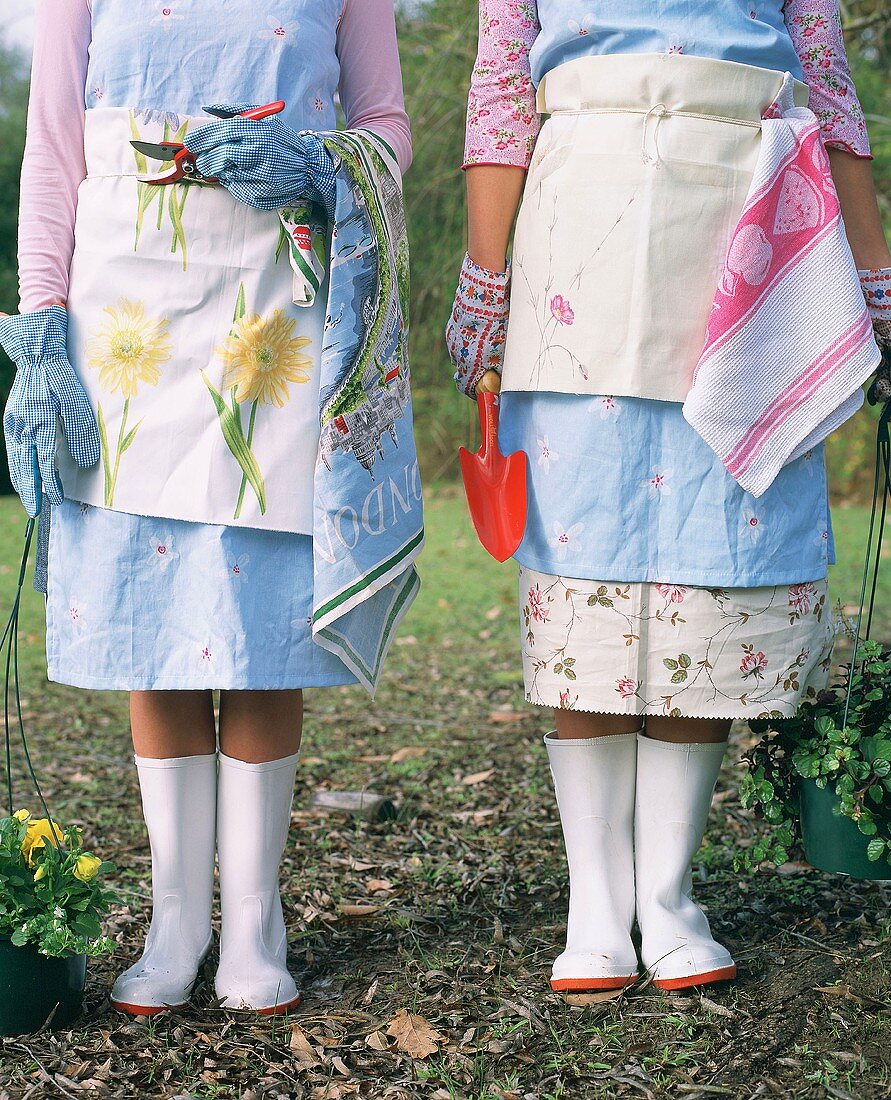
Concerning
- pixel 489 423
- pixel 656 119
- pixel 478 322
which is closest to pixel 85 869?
pixel 489 423

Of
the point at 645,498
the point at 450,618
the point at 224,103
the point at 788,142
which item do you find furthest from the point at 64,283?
the point at 450,618

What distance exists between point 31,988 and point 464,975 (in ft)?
2.08

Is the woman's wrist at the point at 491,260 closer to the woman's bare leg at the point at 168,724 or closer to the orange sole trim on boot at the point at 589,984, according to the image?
the woman's bare leg at the point at 168,724

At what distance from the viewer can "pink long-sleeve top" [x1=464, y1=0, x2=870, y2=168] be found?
63.7 inches

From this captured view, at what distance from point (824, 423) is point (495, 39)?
726 mm

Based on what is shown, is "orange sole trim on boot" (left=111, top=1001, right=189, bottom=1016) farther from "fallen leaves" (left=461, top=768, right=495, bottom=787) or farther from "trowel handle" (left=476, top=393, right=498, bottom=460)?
"fallen leaves" (left=461, top=768, right=495, bottom=787)

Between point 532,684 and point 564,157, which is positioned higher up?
point 564,157

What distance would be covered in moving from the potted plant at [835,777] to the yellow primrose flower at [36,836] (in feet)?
3.35

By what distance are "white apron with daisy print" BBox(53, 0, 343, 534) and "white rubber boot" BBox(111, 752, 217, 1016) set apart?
1.27 feet

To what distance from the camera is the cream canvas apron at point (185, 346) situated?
1585mm

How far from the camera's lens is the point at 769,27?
1621mm

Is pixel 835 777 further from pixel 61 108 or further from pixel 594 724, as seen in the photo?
pixel 61 108

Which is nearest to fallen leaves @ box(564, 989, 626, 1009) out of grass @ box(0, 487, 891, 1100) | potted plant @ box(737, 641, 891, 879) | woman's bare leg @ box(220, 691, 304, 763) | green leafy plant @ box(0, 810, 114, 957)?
grass @ box(0, 487, 891, 1100)

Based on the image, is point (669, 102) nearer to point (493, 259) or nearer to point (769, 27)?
point (769, 27)
